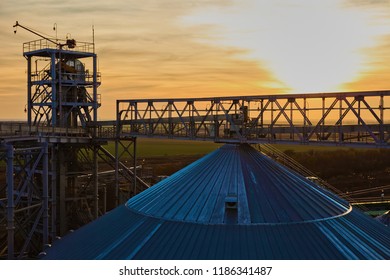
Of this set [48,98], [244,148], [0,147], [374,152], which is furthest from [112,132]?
[374,152]

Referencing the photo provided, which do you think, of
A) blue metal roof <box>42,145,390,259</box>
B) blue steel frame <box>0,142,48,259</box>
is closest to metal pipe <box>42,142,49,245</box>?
blue steel frame <box>0,142,48,259</box>

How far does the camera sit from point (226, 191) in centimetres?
2794

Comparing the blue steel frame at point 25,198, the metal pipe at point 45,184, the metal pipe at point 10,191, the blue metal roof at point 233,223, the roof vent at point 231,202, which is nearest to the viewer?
the blue metal roof at point 233,223

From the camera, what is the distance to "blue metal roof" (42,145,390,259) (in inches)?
924

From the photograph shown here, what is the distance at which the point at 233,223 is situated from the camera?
2519 cm

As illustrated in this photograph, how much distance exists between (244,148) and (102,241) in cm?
1261

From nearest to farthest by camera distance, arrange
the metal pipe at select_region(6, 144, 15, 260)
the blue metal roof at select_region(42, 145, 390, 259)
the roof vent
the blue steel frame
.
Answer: the blue metal roof at select_region(42, 145, 390, 259), the roof vent, the metal pipe at select_region(6, 144, 15, 260), the blue steel frame

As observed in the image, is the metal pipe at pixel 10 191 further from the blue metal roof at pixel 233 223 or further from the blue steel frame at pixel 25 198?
the blue metal roof at pixel 233 223

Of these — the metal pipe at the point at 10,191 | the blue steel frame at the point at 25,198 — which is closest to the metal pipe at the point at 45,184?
the blue steel frame at the point at 25,198

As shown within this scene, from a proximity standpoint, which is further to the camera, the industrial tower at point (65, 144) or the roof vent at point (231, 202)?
the industrial tower at point (65, 144)

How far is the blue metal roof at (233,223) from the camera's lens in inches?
924

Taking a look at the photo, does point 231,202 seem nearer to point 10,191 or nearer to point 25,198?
point 10,191

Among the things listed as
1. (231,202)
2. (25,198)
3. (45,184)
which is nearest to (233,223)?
(231,202)

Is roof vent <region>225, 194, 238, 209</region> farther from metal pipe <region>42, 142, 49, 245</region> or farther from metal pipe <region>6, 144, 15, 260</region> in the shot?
metal pipe <region>42, 142, 49, 245</region>
